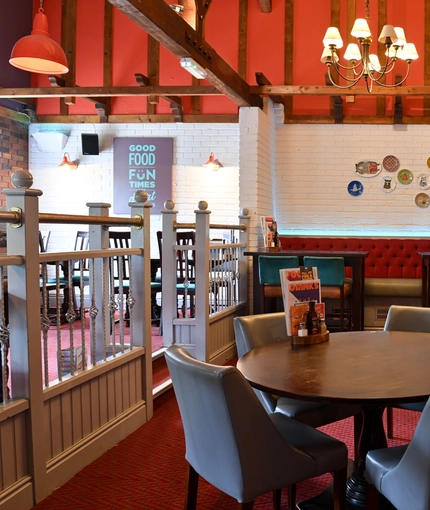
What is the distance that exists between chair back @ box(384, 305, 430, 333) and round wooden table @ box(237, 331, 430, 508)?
0.33 m

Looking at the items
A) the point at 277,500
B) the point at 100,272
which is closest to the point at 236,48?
the point at 100,272

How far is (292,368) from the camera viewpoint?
2.22m

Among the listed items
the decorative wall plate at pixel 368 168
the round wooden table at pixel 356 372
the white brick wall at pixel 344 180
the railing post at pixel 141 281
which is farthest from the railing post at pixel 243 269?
the round wooden table at pixel 356 372

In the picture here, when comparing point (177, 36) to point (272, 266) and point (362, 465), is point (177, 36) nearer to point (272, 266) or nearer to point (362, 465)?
A: point (272, 266)

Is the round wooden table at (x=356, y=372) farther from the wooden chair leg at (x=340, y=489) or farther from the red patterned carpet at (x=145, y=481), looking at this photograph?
the red patterned carpet at (x=145, y=481)

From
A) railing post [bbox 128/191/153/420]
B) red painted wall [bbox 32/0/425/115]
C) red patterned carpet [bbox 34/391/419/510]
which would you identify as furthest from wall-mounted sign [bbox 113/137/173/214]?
red patterned carpet [bbox 34/391/419/510]

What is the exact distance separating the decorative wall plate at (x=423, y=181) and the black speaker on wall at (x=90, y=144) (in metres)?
4.41

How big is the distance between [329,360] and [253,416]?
1.93 feet

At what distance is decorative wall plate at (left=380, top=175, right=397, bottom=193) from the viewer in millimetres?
7738

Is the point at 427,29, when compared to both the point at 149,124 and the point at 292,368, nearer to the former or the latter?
the point at 149,124

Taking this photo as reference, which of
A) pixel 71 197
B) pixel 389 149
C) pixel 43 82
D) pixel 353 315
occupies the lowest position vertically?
pixel 353 315

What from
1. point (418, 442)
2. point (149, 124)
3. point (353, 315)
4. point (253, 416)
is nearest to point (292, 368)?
point (253, 416)

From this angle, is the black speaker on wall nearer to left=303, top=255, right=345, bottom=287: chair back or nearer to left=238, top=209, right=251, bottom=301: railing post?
left=238, top=209, right=251, bottom=301: railing post

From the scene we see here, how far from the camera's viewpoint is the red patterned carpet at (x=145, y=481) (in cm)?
262
